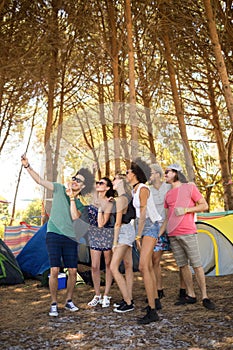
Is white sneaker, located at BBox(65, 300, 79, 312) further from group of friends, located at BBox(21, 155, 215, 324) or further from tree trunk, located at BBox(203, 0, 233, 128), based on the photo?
tree trunk, located at BBox(203, 0, 233, 128)

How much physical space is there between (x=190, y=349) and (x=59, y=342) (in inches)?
36.5

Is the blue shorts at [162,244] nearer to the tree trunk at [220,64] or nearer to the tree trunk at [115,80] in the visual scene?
the tree trunk at [220,64]

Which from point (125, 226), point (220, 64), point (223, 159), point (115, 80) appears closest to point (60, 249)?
point (125, 226)

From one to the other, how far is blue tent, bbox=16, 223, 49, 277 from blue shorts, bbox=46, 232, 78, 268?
7.03 feet

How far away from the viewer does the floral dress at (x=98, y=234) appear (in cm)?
411

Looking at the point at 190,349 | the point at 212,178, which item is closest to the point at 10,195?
the point at 212,178

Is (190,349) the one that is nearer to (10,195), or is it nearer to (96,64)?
(96,64)

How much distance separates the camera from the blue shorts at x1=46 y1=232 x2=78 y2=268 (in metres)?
3.74

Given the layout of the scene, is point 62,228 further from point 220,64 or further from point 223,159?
point 223,159

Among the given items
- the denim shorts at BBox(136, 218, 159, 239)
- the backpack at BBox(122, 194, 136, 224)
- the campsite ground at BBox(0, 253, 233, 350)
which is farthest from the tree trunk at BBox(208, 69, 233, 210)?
the denim shorts at BBox(136, 218, 159, 239)

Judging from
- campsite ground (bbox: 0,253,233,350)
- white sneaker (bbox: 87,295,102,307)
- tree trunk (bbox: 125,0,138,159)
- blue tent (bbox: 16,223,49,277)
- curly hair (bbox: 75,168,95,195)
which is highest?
tree trunk (bbox: 125,0,138,159)

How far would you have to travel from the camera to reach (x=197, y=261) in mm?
3803

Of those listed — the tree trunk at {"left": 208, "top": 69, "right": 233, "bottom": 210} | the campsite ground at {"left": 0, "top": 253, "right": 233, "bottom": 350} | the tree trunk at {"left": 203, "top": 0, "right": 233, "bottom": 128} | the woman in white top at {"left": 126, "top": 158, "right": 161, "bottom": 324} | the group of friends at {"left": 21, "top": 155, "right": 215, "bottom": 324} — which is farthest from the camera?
the tree trunk at {"left": 208, "top": 69, "right": 233, "bottom": 210}

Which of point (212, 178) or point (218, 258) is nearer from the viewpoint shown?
point (218, 258)
